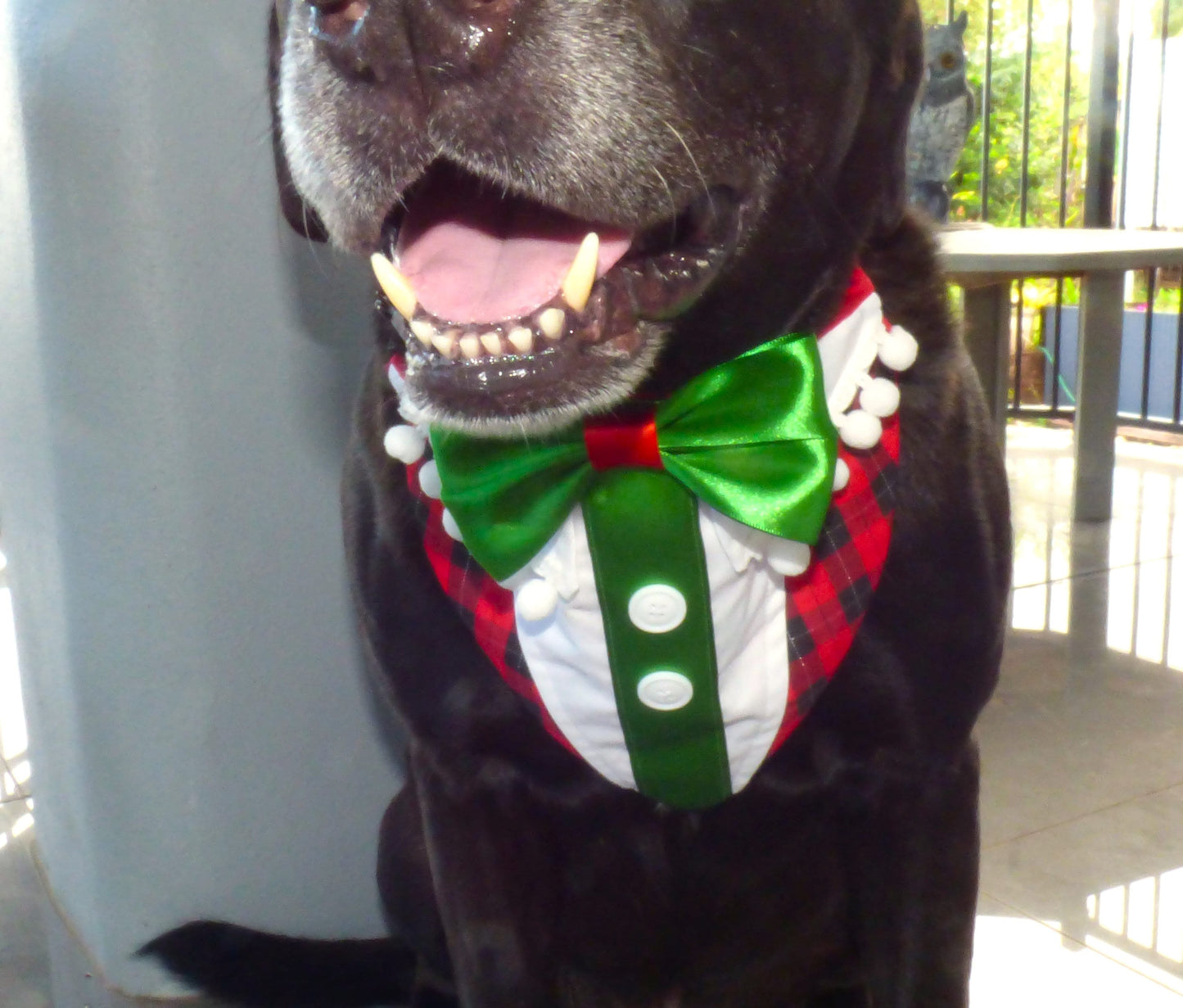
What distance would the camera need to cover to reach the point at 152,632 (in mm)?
1457

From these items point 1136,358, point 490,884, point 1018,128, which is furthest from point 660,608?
point 1018,128


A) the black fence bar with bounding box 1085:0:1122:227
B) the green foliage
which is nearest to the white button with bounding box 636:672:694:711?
the black fence bar with bounding box 1085:0:1122:227

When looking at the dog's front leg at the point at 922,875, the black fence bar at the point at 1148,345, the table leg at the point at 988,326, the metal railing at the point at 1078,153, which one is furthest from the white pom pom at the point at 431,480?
the black fence bar at the point at 1148,345

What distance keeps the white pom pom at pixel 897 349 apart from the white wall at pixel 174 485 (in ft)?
2.09

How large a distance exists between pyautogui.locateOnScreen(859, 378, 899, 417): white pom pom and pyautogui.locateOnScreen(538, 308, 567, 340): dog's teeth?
0.30 meters

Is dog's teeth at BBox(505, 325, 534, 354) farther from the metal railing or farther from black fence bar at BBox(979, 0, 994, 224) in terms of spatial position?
black fence bar at BBox(979, 0, 994, 224)

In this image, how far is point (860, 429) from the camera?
42.7 inches

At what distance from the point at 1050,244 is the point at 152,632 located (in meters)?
2.25

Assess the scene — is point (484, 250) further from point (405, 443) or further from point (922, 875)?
point (922, 875)

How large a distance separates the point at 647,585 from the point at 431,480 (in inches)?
8.5

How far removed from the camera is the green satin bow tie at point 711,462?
1025 mm

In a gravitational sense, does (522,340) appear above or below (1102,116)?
below

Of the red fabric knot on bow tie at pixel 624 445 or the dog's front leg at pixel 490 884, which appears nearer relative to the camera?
the red fabric knot on bow tie at pixel 624 445

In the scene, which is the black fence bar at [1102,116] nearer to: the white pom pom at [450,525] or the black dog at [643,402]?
the black dog at [643,402]
